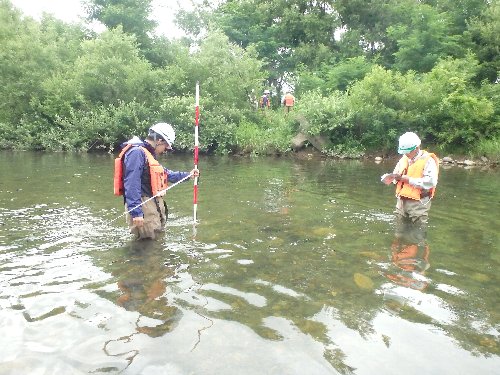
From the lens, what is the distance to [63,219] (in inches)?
393

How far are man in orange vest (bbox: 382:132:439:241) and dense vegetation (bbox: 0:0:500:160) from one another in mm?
19135

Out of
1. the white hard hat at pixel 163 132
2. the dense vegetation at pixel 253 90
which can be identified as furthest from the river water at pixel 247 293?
the dense vegetation at pixel 253 90

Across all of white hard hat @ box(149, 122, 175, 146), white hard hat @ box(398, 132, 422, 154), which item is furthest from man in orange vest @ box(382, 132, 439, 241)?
white hard hat @ box(149, 122, 175, 146)

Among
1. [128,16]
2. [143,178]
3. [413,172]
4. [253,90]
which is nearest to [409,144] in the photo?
[413,172]

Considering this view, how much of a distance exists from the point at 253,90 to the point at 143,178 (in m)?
26.8

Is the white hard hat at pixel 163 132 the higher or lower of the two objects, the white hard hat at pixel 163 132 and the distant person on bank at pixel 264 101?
the lower

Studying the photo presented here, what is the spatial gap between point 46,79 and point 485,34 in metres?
31.7

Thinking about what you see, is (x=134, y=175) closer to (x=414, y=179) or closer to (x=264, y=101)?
(x=414, y=179)

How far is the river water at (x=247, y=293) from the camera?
4352mm

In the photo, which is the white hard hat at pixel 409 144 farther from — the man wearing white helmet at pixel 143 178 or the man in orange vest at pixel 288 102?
the man in orange vest at pixel 288 102

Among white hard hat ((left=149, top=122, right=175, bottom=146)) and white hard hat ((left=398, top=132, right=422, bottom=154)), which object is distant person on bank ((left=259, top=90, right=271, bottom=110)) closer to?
white hard hat ((left=398, top=132, right=422, bottom=154))

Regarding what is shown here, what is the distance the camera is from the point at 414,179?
8602 mm

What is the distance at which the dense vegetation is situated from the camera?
27688 millimetres

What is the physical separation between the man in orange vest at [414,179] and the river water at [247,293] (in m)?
0.52
